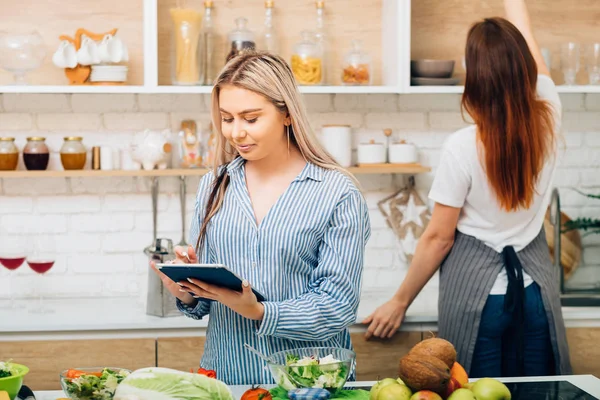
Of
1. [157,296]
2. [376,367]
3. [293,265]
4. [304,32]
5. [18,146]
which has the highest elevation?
[304,32]

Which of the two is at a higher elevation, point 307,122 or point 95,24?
point 95,24

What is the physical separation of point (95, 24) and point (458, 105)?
1.59 m

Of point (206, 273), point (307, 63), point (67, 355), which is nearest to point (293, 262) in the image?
point (206, 273)

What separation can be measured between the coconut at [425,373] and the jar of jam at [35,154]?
2175 millimetres

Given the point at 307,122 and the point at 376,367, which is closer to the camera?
the point at 307,122

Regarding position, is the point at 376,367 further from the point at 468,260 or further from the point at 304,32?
the point at 304,32

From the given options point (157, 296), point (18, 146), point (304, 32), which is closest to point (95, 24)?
point (18, 146)

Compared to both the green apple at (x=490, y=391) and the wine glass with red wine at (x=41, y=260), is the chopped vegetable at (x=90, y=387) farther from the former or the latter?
the wine glass with red wine at (x=41, y=260)

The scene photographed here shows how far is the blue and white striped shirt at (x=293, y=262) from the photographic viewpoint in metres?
1.95

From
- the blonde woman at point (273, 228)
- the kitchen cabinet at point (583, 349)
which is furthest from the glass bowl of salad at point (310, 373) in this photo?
the kitchen cabinet at point (583, 349)

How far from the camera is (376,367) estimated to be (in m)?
3.00

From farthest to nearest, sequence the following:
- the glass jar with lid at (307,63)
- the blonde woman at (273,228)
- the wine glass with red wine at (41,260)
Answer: the glass jar with lid at (307,63) < the wine glass with red wine at (41,260) < the blonde woman at (273,228)

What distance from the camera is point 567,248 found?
10.6ft

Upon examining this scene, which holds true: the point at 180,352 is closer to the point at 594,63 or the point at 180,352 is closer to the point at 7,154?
the point at 7,154
